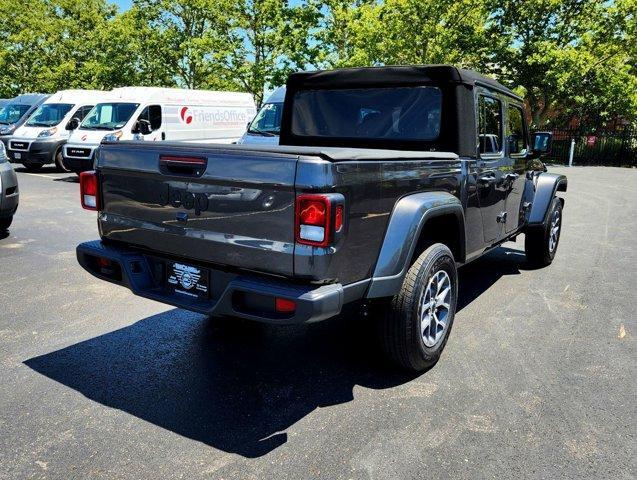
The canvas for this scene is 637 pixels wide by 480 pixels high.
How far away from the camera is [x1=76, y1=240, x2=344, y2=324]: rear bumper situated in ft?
8.96

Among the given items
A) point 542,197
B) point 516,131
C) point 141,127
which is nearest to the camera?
point 516,131

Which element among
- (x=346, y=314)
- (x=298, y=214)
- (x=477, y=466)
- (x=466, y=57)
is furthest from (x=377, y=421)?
(x=466, y=57)

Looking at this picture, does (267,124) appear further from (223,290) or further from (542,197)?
(223,290)

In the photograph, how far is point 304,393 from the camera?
337cm

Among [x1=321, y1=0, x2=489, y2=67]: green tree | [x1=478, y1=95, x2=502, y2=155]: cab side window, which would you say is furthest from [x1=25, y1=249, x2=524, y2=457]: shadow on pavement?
[x1=321, y1=0, x2=489, y2=67]: green tree

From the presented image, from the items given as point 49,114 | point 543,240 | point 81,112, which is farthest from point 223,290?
point 49,114

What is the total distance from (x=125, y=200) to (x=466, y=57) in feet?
88.8

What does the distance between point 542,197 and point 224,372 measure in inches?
164

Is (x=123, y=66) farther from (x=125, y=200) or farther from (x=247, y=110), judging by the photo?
(x=125, y=200)

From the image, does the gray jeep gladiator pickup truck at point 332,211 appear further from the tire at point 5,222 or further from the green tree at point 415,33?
the green tree at point 415,33

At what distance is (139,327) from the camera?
14.4 ft

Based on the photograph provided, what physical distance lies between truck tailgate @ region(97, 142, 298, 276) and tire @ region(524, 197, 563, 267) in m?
4.19

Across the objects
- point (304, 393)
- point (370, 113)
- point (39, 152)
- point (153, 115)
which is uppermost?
point (153, 115)

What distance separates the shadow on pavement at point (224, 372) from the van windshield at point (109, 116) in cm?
1085
